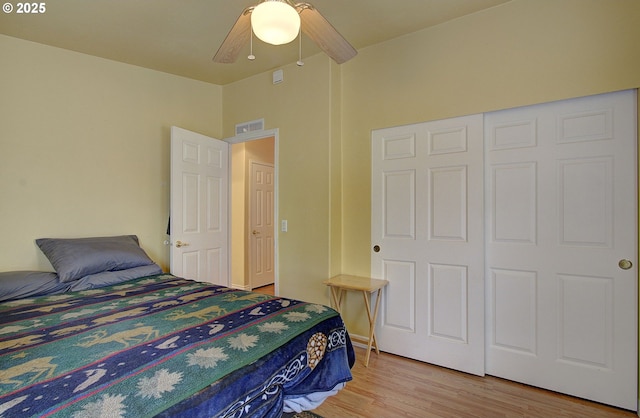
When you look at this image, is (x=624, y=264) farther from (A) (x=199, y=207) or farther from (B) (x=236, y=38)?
(A) (x=199, y=207)

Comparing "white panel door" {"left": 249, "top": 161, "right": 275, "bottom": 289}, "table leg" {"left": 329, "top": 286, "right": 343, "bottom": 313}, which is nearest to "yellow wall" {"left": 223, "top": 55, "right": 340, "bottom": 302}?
"table leg" {"left": 329, "top": 286, "right": 343, "bottom": 313}

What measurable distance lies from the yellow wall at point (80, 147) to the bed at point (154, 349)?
516 mm

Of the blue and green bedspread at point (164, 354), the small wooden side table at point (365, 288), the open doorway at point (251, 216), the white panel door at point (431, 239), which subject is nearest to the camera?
the blue and green bedspread at point (164, 354)

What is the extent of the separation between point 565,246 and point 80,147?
3.99m

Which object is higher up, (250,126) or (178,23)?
(178,23)

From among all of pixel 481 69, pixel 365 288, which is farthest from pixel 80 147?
pixel 481 69

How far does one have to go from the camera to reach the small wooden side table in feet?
8.25

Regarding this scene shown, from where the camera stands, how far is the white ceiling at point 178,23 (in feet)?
7.11

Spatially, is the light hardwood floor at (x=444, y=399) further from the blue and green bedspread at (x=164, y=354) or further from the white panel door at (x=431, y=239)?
the blue and green bedspread at (x=164, y=354)

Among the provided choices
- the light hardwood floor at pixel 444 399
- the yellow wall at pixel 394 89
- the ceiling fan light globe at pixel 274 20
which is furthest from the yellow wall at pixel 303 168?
the ceiling fan light globe at pixel 274 20

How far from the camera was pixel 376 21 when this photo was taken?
7.85 ft

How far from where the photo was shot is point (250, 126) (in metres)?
3.47

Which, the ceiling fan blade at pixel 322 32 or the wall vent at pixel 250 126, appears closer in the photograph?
the ceiling fan blade at pixel 322 32

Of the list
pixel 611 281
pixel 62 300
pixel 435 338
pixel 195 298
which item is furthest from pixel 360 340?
pixel 62 300
